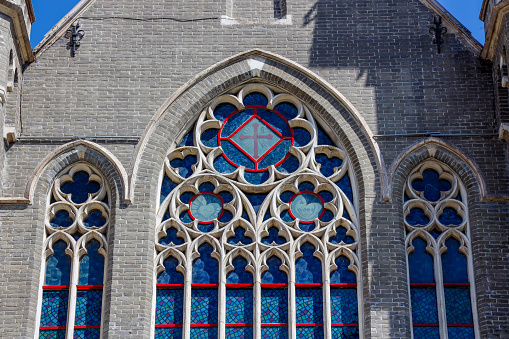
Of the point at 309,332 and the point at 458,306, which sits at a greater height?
the point at 458,306

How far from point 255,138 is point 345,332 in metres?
3.60

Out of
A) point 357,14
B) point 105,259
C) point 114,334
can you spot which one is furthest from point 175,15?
point 114,334

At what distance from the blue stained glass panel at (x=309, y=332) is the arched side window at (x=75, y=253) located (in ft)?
9.70

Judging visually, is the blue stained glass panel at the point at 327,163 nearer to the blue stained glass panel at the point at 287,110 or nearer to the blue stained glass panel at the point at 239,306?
the blue stained glass panel at the point at 287,110

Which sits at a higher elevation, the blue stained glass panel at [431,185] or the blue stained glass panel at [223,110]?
the blue stained glass panel at [223,110]

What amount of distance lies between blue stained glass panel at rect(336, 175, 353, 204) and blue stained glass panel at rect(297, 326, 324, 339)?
86.2 inches

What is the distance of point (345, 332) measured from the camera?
17359mm

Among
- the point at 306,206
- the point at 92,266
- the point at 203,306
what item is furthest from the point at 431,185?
the point at 92,266

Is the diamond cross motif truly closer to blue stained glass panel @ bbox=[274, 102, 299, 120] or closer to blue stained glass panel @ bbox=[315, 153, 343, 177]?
blue stained glass panel @ bbox=[274, 102, 299, 120]

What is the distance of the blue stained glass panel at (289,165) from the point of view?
18.7 meters

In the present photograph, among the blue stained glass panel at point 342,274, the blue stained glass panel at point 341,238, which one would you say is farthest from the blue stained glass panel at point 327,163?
the blue stained glass panel at point 342,274

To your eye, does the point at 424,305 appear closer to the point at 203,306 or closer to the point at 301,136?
the point at 203,306

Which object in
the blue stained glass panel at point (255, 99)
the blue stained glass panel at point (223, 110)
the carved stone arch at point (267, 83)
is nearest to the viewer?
the carved stone arch at point (267, 83)

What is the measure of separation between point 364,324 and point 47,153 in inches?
220
